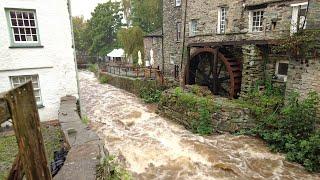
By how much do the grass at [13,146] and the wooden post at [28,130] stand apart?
4.68 m

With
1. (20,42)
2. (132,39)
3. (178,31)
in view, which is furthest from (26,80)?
(132,39)

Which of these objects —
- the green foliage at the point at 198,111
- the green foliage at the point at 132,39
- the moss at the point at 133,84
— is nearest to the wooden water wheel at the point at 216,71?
the green foliage at the point at 198,111

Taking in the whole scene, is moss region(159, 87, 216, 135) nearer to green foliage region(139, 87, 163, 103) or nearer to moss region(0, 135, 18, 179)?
green foliage region(139, 87, 163, 103)

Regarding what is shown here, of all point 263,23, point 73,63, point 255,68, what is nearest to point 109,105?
point 73,63

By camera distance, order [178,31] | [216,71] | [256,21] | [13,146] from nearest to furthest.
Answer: [13,146]
[256,21]
[216,71]
[178,31]

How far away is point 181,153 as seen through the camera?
334 inches

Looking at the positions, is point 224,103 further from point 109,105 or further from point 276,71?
point 109,105

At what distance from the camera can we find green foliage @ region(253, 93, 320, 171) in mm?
7332

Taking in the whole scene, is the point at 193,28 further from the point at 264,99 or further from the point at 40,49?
the point at 40,49

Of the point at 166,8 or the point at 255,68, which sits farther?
the point at 166,8

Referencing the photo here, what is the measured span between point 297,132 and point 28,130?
28.4ft

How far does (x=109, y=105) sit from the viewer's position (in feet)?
50.6

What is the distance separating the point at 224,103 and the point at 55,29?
7.72 meters

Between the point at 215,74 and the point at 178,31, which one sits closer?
the point at 215,74
